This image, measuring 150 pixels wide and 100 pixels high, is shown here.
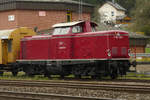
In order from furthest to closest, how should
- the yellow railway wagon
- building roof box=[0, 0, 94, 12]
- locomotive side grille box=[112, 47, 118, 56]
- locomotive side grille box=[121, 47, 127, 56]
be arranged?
building roof box=[0, 0, 94, 12]
the yellow railway wagon
locomotive side grille box=[121, 47, 127, 56]
locomotive side grille box=[112, 47, 118, 56]

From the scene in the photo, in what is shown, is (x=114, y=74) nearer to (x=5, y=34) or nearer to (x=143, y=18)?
(x=5, y=34)

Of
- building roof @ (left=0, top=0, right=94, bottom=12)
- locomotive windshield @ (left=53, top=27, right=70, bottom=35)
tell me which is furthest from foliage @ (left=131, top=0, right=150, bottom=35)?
building roof @ (left=0, top=0, right=94, bottom=12)

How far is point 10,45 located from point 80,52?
23.6ft

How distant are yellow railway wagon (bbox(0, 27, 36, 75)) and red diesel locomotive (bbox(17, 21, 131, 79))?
5.67ft

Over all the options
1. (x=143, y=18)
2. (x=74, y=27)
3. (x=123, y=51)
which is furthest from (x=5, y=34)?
(x=143, y=18)

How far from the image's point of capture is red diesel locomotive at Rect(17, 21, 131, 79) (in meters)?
18.0

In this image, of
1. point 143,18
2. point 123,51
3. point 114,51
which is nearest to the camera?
point 114,51

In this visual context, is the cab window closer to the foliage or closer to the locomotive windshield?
the locomotive windshield

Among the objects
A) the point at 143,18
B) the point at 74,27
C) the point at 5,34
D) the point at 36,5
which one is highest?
the point at 36,5

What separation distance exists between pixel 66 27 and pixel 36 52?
3.71m

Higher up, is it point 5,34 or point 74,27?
point 74,27

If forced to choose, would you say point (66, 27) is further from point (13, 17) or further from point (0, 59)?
point (13, 17)

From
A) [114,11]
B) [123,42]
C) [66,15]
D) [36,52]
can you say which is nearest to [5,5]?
[66,15]

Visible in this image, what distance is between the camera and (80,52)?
19156mm
